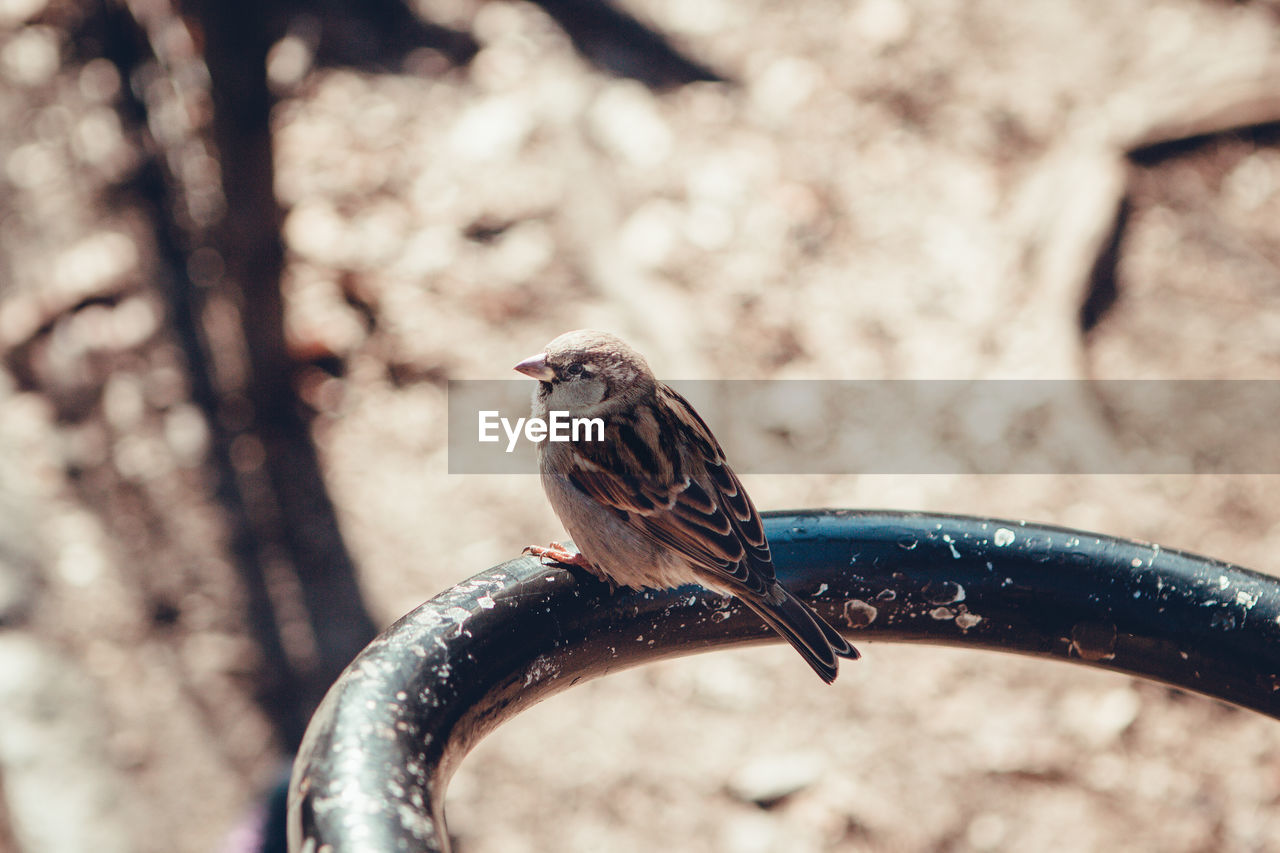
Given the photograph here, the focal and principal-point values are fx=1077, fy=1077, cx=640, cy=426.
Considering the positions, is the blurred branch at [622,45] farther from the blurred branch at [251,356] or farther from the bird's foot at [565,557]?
the bird's foot at [565,557]

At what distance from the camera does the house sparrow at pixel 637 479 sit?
2139 mm

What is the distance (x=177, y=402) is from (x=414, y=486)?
1.11m

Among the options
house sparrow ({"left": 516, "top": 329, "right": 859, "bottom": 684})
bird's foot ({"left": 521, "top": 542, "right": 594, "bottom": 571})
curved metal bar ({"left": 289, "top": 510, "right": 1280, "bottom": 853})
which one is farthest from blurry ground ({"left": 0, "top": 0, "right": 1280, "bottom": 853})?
curved metal bar ({"left": 289, "top": 510, "right": 1280, "bottom": 853})

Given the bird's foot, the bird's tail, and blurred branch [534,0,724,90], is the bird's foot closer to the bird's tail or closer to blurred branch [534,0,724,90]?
the bird's tail

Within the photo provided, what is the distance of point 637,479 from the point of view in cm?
241

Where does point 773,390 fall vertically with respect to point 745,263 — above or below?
below

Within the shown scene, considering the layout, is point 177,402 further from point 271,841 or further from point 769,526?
point 769,526

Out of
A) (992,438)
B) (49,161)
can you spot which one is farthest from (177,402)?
(992,438)

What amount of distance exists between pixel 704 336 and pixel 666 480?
260 centimetres

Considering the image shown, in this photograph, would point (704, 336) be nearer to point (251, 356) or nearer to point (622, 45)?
point (251, 356)

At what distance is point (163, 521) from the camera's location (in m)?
4.34

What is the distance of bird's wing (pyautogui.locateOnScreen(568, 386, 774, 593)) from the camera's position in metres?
2.29

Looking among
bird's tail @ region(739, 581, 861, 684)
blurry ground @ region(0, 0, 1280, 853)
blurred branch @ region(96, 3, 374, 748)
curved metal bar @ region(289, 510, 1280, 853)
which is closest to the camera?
curved metal bar @ region(289, 510, 1280, 853)

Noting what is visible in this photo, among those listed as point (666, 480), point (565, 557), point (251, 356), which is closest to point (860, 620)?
point (565, 557)
